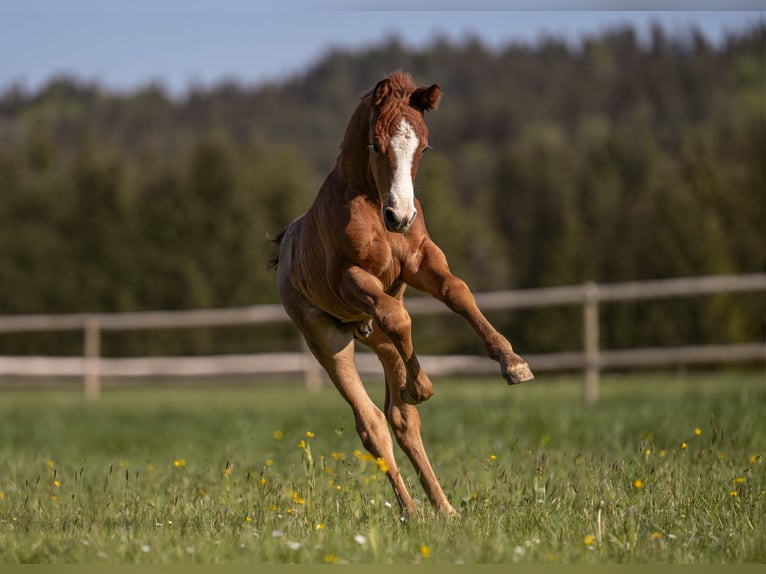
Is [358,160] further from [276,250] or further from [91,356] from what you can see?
[91,356]

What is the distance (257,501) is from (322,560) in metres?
1.59

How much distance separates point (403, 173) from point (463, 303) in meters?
0.69

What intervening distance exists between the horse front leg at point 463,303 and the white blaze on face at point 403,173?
1.51ft

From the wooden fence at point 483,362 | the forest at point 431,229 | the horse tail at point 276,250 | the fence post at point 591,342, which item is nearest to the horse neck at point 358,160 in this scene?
the horse tail at point 276,250

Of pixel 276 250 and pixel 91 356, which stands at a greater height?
pixel 276 250

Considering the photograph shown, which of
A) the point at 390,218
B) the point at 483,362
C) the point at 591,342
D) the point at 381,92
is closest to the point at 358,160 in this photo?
the point at 381,92

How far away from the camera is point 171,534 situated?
4.43 meters

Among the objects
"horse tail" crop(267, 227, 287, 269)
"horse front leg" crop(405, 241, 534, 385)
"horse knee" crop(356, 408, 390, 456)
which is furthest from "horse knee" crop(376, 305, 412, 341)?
"horse tail" crop(267, 227, 287, 269)

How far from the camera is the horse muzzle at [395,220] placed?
452 centimetres

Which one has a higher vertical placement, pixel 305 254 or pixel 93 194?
pixel 93 194

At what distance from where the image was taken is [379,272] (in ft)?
16.4

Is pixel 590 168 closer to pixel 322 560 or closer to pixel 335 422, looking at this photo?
pixel 335 422

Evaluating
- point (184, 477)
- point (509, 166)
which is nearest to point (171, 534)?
point (184, 477)

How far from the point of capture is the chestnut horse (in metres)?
4.70
